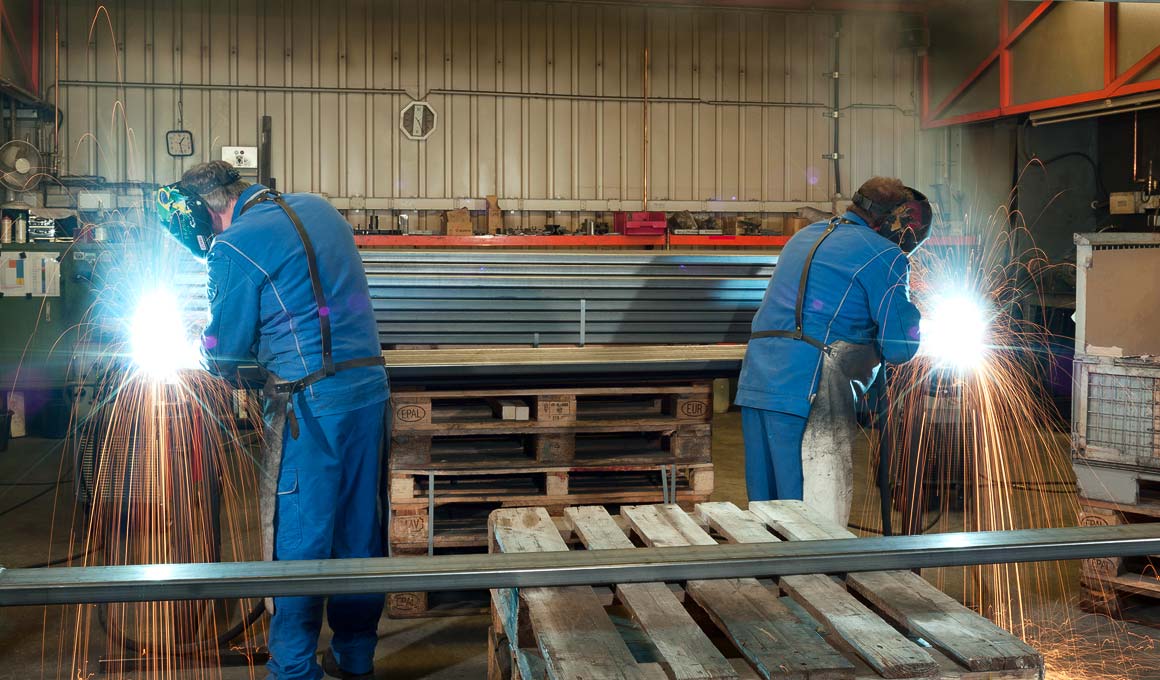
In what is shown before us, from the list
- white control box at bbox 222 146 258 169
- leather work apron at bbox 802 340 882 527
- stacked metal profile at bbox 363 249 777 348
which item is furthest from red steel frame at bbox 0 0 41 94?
leather work apron at bbox 802 340 882 527

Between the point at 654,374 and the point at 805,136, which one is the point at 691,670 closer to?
the point at 654,374

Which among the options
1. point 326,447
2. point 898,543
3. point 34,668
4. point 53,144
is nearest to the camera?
point 898,543

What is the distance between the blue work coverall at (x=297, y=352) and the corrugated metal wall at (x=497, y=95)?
7.58 meters

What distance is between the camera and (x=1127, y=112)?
8.89 m

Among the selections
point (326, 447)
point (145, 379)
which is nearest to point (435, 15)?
point (145, 379)

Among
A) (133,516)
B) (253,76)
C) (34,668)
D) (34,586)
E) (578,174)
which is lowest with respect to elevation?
(34,668)

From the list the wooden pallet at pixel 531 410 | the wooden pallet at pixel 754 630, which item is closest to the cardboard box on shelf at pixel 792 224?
the wooden pallet at pixel 531 410

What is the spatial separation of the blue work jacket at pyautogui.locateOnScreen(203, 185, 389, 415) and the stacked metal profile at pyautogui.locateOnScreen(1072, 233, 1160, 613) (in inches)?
119

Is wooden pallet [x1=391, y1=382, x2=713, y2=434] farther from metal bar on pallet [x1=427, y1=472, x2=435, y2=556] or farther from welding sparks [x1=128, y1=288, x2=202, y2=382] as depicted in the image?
welding sparks [x1=128, y1=288, x2=202, y2=382]

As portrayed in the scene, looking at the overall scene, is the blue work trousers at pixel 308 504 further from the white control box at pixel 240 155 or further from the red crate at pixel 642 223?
the white control box at pixel 240 155

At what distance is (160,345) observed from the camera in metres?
3.84

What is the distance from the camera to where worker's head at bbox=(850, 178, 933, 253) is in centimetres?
377

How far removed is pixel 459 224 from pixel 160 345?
662 cm

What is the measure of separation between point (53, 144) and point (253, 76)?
2075mm
